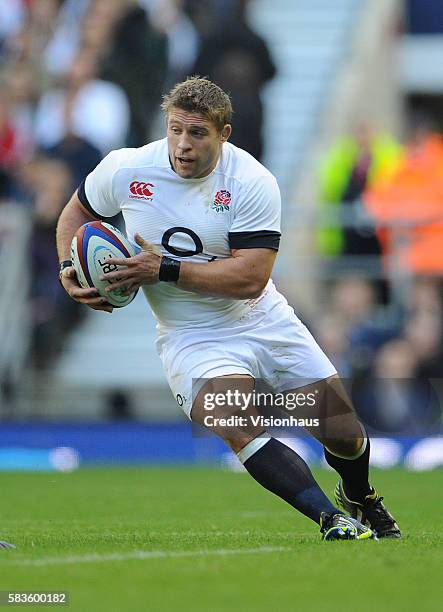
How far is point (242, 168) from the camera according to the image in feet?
24.5

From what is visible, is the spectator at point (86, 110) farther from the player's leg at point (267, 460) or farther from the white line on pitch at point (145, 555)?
the white line on pitch at point (145, 555)

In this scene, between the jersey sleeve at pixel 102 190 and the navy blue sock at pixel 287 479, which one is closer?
the navy blue sock at pixel 287 479

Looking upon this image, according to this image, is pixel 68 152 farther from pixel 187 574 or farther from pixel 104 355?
pixel 187 574

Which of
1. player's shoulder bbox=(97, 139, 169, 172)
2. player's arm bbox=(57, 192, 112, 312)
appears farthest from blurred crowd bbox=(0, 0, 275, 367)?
player's shoulder bbox=(97, 139, 169, 172)

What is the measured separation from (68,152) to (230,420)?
Result: 28.3 feet

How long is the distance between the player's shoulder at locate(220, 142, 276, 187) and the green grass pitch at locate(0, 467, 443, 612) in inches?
69.8

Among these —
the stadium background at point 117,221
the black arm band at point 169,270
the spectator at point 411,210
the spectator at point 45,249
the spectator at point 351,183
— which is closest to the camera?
the black arm band at point 169,270

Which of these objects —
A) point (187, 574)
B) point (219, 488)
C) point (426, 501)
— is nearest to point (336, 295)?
point (219, 488)

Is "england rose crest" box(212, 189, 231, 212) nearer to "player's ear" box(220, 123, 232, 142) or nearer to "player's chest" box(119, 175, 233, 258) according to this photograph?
"player's chest" box(119, 175, 233, 258)

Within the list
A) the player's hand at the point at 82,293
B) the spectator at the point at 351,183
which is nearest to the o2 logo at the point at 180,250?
the player's hand at the point at 82,293

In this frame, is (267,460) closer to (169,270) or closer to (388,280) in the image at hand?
(169,270)

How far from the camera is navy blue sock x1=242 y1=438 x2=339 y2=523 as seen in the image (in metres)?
7.11

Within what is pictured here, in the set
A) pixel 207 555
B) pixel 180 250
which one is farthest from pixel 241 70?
pixel 207 555

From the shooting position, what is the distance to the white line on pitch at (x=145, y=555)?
6379 mm
